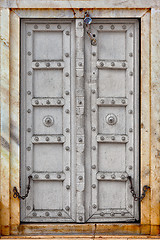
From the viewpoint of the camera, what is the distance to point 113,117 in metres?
3.43

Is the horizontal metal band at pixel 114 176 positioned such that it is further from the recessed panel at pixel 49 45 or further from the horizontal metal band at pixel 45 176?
the recessed panel at pixel 49 45

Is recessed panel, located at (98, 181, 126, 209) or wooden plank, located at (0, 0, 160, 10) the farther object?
recessed panel, located at (98, 181, 126, 209)

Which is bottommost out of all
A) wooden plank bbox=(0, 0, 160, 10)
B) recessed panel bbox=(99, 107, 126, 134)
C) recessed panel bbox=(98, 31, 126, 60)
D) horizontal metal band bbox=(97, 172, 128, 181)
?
horizontal metal band bbox=(97, 172, 128, 181)

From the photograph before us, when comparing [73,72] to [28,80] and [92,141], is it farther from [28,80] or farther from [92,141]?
[92,141]

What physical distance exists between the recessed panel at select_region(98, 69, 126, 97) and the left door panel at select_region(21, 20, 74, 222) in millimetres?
315

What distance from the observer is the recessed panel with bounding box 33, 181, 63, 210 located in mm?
3439

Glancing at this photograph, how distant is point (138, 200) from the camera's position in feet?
11.2

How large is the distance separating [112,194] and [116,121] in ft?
2.29

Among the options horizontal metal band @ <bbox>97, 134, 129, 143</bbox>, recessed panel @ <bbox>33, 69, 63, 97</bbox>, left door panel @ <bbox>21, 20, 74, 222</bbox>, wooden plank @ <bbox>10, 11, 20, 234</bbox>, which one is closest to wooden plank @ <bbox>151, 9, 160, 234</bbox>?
horizontal metal band @ <bbox>97, 134, 129, 143</bbox>

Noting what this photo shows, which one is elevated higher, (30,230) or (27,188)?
(27,188)

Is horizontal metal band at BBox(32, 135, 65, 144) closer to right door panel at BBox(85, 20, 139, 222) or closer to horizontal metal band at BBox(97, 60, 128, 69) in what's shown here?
right door panel at BBox(85, 20, 139, 222)

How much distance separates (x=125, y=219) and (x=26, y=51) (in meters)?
1.85

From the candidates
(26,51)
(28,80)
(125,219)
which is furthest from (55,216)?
(26,51)

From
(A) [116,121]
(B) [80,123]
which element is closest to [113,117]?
(A) [116,121]
